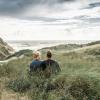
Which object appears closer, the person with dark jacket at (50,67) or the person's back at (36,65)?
the person with dark jacket at (50,67)

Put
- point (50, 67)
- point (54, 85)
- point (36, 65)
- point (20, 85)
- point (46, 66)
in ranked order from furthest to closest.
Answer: point (36, 65) < point (46, 66) < point (50, 67) < point (20, 85) < point (54, 85)

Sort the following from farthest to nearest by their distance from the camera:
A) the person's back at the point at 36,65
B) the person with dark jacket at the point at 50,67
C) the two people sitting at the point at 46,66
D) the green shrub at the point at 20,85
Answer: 1. the person's back at the point at 36,65
2. the two people sitting at the point at 46,66
3. the person with dark jacket at the point at 50,67
4. the green shrub at the point at 20,85

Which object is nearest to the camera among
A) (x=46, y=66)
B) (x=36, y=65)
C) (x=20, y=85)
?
(x=20, y=85)

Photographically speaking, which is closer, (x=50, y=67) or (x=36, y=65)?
(x=50, y=67)

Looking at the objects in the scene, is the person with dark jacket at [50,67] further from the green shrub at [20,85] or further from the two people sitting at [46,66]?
the green shrub at [20,85]

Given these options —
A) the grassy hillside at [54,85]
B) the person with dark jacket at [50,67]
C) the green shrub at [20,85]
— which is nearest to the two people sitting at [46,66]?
the person with dark jacket at [50,67]

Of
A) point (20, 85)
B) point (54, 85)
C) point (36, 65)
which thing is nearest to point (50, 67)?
point (36, 65)

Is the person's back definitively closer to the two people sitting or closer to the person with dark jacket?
the two people sitting

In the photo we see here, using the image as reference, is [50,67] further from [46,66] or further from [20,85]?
[20,85]

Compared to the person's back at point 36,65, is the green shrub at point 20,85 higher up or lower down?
lower down

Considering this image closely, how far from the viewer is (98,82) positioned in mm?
11367

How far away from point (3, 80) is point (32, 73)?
129 centimetres

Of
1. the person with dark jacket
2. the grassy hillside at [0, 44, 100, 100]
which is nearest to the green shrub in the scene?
the grassy hillside at [0, 44, 100, 100]

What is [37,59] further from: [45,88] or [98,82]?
[98,82]
